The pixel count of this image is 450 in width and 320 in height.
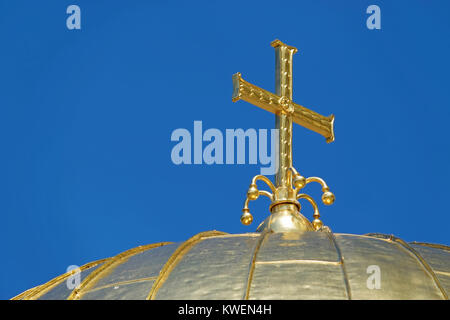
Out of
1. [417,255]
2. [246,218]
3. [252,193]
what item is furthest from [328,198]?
[417,255]

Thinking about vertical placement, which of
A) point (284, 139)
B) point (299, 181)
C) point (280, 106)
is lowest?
Result: point (299, 181)

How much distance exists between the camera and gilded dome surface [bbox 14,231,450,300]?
19.3m

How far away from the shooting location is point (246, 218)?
23.1 meters

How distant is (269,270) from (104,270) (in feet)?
8.85

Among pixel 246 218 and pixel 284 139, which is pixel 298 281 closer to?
pixel 246 218

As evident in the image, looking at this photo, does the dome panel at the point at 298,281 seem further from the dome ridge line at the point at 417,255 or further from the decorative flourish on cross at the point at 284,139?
the decorative flourish on cross at the point at 284,139

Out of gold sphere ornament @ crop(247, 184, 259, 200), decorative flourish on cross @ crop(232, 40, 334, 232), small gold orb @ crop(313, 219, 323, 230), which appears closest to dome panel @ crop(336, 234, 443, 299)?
decorative flourish on cross @ crop(232, 40, 334, 232)

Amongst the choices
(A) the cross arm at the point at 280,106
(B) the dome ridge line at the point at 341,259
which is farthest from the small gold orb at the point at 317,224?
(A) the cross arm at the point at 280,106

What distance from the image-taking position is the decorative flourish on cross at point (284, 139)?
2308 centimetres

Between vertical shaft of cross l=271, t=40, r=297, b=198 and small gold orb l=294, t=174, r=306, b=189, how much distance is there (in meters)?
0.35

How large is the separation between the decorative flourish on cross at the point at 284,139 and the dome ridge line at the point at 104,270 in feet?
5.95

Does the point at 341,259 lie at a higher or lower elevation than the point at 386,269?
higher

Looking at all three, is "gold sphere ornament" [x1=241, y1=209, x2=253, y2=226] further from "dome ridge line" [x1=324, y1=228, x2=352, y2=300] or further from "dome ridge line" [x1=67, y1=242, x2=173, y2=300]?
"dome ridge line" [x1=324, y1=228, x2=352, y2=300]
